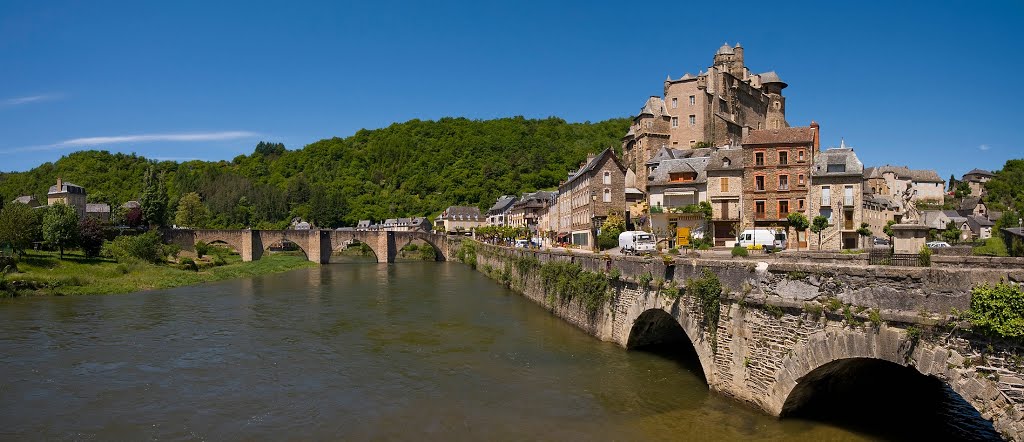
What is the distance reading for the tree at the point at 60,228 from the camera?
45.9 metres

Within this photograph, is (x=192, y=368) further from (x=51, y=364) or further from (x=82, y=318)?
(x=82, y=318)

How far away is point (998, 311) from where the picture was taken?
8.56 m

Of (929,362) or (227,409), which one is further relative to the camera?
(227,409)

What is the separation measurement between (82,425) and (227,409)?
316 cm

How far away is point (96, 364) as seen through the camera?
20125mm

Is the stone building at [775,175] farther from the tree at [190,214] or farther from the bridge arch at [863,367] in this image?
the tree at [190,214]

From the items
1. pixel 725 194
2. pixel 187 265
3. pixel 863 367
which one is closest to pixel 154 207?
pixel 187 265

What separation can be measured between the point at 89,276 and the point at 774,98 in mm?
70517

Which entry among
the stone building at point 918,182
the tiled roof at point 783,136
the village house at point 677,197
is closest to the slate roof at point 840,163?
the tiled roof at point 783,136

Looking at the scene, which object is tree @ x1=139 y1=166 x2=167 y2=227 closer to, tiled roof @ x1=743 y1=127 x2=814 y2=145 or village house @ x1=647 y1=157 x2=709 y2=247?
village house @ x1=647 y1=157 x2=709 y2=247

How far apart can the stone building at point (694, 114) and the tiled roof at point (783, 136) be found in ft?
58.6

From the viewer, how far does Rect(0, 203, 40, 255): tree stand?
41.5 m

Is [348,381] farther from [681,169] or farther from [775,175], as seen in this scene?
[681,169]

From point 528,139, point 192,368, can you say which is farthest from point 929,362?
point 528,139
